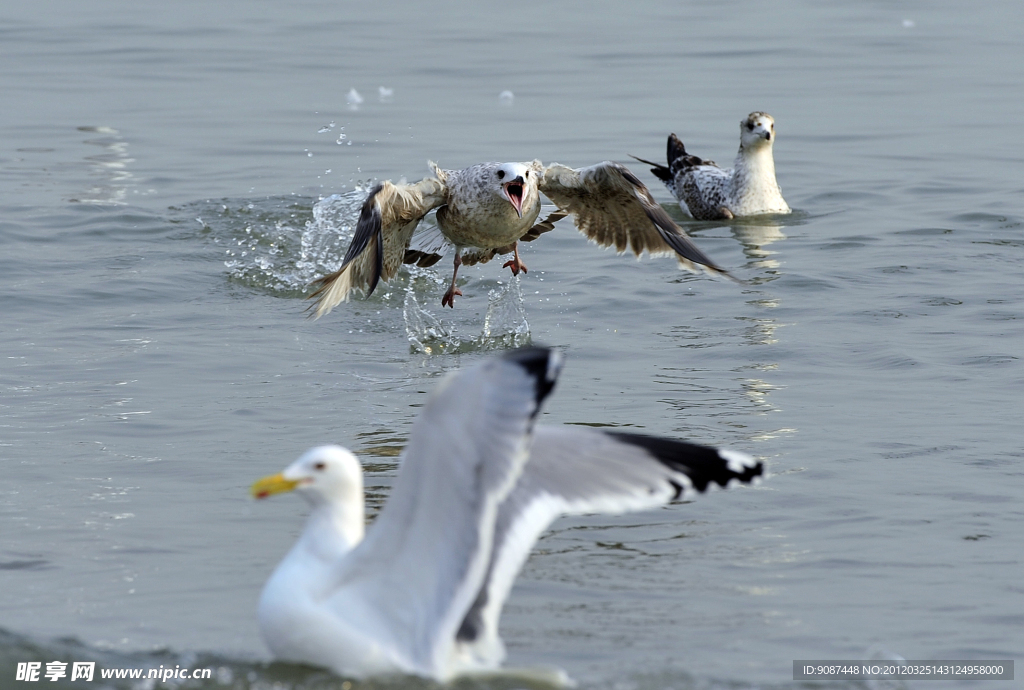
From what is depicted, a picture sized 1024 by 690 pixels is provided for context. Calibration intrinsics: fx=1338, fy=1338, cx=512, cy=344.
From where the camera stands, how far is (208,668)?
4176mm

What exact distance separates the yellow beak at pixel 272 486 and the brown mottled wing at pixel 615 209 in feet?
16.0

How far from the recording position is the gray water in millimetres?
4660

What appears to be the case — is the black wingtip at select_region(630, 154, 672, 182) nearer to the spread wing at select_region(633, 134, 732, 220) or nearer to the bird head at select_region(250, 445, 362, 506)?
the spread wing at select_region(633, 134, 732, 220)

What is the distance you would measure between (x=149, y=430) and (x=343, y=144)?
904cm

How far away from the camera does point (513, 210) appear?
→ 8859 millimetres

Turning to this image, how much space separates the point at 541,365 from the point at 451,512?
501 millimetres

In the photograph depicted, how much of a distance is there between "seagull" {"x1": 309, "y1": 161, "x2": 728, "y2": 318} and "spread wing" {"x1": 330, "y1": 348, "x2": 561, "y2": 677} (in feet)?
14.8

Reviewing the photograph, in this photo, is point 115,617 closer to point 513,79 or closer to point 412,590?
point 412,590

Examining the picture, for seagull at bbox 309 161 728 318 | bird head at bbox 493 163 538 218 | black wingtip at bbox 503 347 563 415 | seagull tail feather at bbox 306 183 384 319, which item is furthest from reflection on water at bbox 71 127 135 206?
black wingtip at bbox 503 347 563 415

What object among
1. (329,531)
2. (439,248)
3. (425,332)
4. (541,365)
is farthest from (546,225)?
(541,365)

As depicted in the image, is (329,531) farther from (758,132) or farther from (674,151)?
(674,151)

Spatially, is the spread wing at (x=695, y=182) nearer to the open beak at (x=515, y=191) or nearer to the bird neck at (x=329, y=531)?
the open beak at (x=515, y=191)

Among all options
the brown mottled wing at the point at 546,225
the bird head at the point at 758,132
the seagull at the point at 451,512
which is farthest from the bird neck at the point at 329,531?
the bird head at the point at 758,132

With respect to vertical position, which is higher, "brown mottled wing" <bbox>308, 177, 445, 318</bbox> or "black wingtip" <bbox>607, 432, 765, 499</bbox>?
"black wingtip" <bbox>607, 432, 765, 499</bbox>
